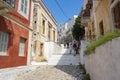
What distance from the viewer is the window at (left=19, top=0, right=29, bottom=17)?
12273 mm

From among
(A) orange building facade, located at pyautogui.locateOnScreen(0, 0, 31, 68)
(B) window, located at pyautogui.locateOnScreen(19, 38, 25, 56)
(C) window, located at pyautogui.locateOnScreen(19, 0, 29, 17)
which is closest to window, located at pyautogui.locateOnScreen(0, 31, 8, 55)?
(A) orange building facade, located at pyautogui.locateOnScreen(0, 0, 31, 68)

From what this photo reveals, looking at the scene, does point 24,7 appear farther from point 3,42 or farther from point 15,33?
point 3,42

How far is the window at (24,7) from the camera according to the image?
12.3 meters

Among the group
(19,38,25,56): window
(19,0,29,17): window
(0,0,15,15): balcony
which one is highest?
(19,0,29,17): window

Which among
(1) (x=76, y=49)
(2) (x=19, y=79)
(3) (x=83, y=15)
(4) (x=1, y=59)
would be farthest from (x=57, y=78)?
(1) (x=76, y=49)

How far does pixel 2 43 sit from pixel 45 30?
14265mm

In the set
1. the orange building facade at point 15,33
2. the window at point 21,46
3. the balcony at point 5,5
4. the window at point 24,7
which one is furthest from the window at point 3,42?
the window at point 24,7

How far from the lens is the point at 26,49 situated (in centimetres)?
1336

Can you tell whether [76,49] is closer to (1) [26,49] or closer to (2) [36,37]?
(2) [36,37]

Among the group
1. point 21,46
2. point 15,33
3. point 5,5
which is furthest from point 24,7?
point 5,5

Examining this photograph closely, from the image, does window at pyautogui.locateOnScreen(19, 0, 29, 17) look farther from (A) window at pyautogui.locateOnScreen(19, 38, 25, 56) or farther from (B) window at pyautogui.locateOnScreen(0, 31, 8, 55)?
(B) window at pyautogui.locateOnScreen(0, 31, 8, 55)

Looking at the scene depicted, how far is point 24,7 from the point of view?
1291 cm

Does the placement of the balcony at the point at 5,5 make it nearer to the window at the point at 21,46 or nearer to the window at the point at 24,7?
the window at the point at 24,7

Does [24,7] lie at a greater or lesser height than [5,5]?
greater
